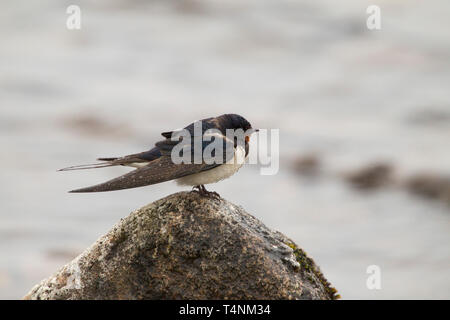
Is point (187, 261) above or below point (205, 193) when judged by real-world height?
below

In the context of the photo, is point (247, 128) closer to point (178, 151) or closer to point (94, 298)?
point (178, 151)

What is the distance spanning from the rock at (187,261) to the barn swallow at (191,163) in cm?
22

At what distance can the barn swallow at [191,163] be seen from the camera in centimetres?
537

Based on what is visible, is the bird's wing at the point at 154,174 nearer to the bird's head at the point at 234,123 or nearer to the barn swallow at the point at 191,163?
the barn swallow at the point at 191,163

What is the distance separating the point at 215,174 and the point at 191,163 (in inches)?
10.2

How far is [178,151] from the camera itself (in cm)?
558

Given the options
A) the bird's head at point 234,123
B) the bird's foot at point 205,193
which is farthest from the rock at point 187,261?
the bird's head at point 234,123

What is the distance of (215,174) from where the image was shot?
18.4ft

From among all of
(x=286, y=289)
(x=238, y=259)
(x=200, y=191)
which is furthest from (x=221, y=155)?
(x=286, y=289)

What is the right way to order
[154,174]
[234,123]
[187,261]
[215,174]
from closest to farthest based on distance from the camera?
1. [187,261]
2. [154,174]
3. [215,174]
4. [234,123]

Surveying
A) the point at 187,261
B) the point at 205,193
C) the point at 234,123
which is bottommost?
the point at 187,261

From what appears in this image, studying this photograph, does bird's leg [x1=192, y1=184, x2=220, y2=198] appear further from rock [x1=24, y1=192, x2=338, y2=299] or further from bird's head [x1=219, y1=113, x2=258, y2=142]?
bird's head [x1=219, y1=113, x2=258, y2=142]

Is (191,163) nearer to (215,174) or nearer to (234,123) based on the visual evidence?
(215,174)

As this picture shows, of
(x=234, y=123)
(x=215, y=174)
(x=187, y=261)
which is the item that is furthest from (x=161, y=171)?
(x=234, y=123)
